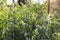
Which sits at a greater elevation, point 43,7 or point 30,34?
point 43,7

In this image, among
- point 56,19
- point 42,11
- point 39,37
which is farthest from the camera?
point 42,11

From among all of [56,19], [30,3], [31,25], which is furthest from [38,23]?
[30,3]

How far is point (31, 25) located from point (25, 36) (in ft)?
0.54

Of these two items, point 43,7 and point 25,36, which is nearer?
point 25,36

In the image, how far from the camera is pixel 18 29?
2641mm

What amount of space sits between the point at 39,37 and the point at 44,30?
0.10m

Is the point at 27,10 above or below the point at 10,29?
above

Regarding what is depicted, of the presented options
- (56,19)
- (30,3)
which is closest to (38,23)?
(56,19)

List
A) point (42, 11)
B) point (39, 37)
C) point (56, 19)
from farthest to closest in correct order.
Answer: point (42, 11) < point (56, 19) < point (39, 37)

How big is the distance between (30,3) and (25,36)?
625 mm

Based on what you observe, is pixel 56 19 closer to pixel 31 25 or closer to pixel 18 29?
pixel 31 25

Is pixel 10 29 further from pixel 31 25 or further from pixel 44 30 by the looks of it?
pixel 44 30

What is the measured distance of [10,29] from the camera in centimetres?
264

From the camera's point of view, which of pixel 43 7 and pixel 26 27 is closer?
pixel 26 27
